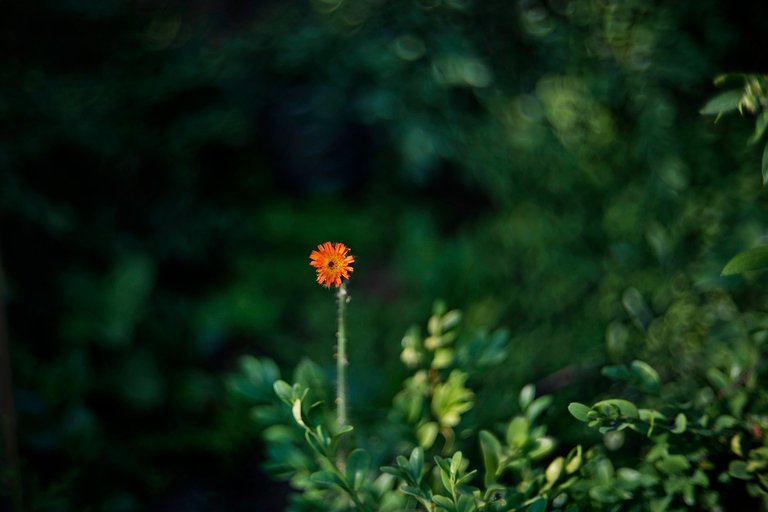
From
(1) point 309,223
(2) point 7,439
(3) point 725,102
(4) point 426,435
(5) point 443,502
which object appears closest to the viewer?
(5) point 443,502

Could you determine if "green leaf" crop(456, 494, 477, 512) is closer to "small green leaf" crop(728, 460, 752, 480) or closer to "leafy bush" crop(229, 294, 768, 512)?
"leafy bush" crop(229, 294, 768, 512)

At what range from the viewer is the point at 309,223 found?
297 centimetres

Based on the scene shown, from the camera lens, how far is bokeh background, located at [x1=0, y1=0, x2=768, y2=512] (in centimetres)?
172

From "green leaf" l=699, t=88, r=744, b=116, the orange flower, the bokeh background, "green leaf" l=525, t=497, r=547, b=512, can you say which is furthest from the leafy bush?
"green leaf" l=699, t=88, r=744, b=116

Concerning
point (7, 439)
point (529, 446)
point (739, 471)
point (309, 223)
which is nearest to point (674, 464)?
point (739, 471)

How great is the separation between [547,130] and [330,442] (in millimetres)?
1283

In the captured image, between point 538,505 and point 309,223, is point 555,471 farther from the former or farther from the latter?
point 309,223

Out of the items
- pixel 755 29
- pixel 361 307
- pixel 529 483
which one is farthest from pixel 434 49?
pixel 529 483

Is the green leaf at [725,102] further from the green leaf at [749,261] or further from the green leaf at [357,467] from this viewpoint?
the green leaf at [357,467]

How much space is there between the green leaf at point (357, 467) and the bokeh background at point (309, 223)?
0.55m

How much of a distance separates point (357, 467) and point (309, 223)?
203 cm

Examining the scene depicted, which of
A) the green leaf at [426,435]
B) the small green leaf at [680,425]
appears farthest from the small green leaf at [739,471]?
the green leaf at [426,435]

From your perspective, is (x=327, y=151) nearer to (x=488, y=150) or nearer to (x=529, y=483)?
(x=488, y=150)

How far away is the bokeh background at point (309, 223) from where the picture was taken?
1725 mm
